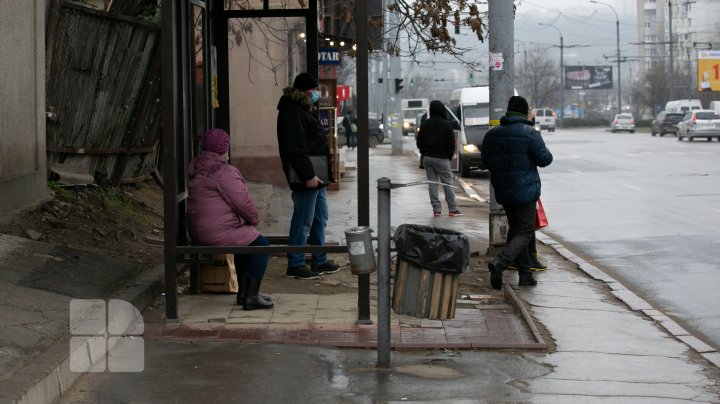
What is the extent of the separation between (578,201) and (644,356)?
1315cm

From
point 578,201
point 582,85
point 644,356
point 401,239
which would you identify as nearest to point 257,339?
point 401,239

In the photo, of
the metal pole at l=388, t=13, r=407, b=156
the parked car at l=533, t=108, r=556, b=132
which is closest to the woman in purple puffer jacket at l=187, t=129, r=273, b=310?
the metal pole at l=388, t=13, r=407, b=156

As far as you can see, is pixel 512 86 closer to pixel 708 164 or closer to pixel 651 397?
pixel 651 397

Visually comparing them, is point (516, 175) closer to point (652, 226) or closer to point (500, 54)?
point (500, 54)

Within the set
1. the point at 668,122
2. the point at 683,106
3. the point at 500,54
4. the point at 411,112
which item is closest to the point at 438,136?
the point at 500,54

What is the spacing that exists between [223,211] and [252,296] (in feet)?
2.39

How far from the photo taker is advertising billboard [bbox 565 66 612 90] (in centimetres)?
12950

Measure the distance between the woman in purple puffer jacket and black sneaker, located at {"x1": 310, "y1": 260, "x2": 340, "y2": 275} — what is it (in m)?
1.97

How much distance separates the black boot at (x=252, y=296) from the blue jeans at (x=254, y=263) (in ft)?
0.14

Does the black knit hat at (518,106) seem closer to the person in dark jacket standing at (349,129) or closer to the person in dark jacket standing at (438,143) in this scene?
the person in dark jacket standing at (438,143)

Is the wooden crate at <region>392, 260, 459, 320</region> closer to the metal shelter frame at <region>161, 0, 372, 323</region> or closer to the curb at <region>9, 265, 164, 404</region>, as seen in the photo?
the metal shelter frame at <region>161, 0, 372, 323</region>

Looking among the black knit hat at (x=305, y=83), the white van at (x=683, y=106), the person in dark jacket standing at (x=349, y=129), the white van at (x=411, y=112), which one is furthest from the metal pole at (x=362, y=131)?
the white van at (x=411, y=112)

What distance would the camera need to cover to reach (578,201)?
66.3ft

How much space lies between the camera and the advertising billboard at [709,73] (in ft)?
270
